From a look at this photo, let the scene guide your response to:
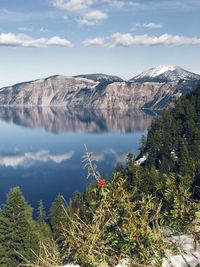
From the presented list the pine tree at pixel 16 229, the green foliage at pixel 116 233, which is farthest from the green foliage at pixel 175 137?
the green foliage at pixel 116 233

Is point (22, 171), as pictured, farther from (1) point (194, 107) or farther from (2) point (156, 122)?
(1) point (194, 107)

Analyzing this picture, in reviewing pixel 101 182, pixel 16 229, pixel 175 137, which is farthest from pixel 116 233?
pixel 175 137

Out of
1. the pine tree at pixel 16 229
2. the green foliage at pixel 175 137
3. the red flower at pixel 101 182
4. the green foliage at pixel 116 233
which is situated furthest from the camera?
the green foliage at pixel 175 137

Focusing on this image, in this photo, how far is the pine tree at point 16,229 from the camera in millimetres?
57812

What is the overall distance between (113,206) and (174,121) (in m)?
134

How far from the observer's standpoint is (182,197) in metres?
10.6

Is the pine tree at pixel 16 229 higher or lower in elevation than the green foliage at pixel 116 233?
lower

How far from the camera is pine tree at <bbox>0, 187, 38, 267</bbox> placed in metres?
57.8

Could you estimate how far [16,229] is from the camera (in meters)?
59.3

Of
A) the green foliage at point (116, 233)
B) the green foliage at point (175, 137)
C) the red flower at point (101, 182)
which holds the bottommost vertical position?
the green foliage at point (175, 137)

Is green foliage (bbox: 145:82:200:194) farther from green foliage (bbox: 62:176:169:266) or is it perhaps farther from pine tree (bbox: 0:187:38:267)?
green foliage (bbox: 62:176:169:266)

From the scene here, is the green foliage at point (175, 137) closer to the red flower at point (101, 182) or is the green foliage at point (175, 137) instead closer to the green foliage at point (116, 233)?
the green foliage at point (116, 233)

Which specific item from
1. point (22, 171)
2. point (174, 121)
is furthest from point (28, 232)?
point (22, 171)

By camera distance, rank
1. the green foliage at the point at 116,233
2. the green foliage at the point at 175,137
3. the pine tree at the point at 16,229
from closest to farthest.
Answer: the green foliage at the point at 116,233 < the pine tree at the point at 16,229 < the green foliage at the point at 175,137
